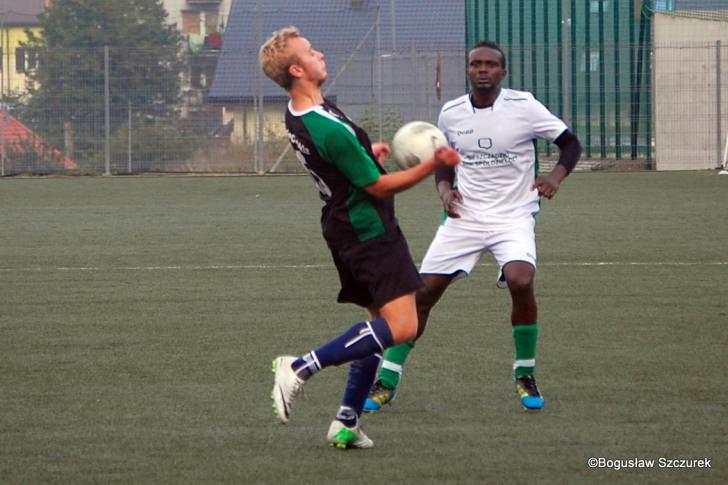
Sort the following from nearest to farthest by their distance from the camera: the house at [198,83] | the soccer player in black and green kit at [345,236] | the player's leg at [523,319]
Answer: the soccer player in black and green kit at [345,236] < the player's leg at [523,319] < the house at [198,83]

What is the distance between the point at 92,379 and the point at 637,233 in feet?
Result: 29.1

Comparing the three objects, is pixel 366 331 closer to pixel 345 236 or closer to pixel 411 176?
pixel 345 236

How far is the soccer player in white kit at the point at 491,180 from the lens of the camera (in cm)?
→ 714

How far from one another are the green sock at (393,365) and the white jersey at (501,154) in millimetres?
739

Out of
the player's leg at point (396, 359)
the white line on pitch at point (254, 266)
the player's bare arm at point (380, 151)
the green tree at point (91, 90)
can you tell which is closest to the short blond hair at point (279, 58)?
the player's bare arm at point (380, 151)

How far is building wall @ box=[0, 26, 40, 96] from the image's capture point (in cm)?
2819

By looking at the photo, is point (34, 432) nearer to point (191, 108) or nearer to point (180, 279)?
point (180, 279)

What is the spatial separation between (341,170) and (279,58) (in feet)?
1.73

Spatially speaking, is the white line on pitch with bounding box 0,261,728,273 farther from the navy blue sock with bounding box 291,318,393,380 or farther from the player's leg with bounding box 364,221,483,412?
the navy blue sock with bounding box 291,318,393,380

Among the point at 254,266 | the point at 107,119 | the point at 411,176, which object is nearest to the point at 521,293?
the point at 411,176

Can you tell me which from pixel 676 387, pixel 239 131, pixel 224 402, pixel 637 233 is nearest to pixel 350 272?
pixel 224 402

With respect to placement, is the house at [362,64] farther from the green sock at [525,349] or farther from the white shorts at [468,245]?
the green sock at [525,349]

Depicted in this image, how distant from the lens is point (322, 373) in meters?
7.59

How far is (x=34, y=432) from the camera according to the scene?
6.19m
